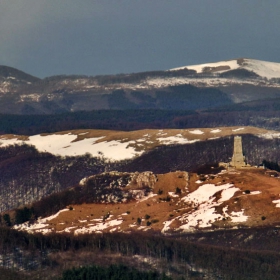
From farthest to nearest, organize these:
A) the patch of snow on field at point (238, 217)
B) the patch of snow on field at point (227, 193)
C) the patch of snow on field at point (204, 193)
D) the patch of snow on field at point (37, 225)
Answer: the patch of snow on field at point (204, 193), the patch of snow on field at point (227, 193), the patch of snow on field at point (37, 225), the patch of snow on field at point (238, 217)

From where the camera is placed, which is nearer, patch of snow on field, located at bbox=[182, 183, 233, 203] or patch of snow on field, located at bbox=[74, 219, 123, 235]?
patch of snow on field, located at bbox=[74, 219, 123, 235]

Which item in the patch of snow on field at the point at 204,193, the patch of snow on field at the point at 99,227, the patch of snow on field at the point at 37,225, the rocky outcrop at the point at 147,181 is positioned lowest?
the patch of snow on field at the point at 99,227

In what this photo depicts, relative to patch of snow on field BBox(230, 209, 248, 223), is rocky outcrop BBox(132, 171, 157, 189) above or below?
above

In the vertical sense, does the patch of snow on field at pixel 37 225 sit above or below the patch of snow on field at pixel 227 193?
below

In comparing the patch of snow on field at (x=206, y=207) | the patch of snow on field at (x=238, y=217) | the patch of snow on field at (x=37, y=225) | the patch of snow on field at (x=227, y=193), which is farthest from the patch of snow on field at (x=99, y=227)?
the patch of snow on field at (x=238, y=217)

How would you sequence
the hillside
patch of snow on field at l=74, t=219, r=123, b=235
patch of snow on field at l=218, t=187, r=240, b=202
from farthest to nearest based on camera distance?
1. patch of snow on field at l=218, t=187, r=240, b=202
2. patch of snow on field at l=74, t=219, r=123, b=235
3. the hillside

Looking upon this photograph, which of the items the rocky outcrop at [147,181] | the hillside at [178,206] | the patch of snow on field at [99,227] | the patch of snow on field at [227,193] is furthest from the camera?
the rocky outcrop at [147,181]

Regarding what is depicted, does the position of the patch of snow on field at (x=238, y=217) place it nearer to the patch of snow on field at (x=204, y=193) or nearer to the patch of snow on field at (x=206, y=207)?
the patch of snow on field at (x=206, y=207)

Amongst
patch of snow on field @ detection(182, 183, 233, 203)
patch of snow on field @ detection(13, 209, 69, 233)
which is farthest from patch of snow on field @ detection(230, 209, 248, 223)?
patch of snow on field @ detection(13, 209, 69, 233)

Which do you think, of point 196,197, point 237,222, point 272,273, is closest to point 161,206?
point 196,197

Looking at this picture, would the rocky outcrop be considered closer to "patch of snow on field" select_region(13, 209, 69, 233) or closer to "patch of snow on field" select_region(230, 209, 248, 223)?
"patch of snow on field" select_region(13, 209, 69, 233)

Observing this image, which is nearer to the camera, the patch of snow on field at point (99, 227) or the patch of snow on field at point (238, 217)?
the patch of snow on field at point (238, 217)

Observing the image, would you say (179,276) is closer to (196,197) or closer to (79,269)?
(79,269)
